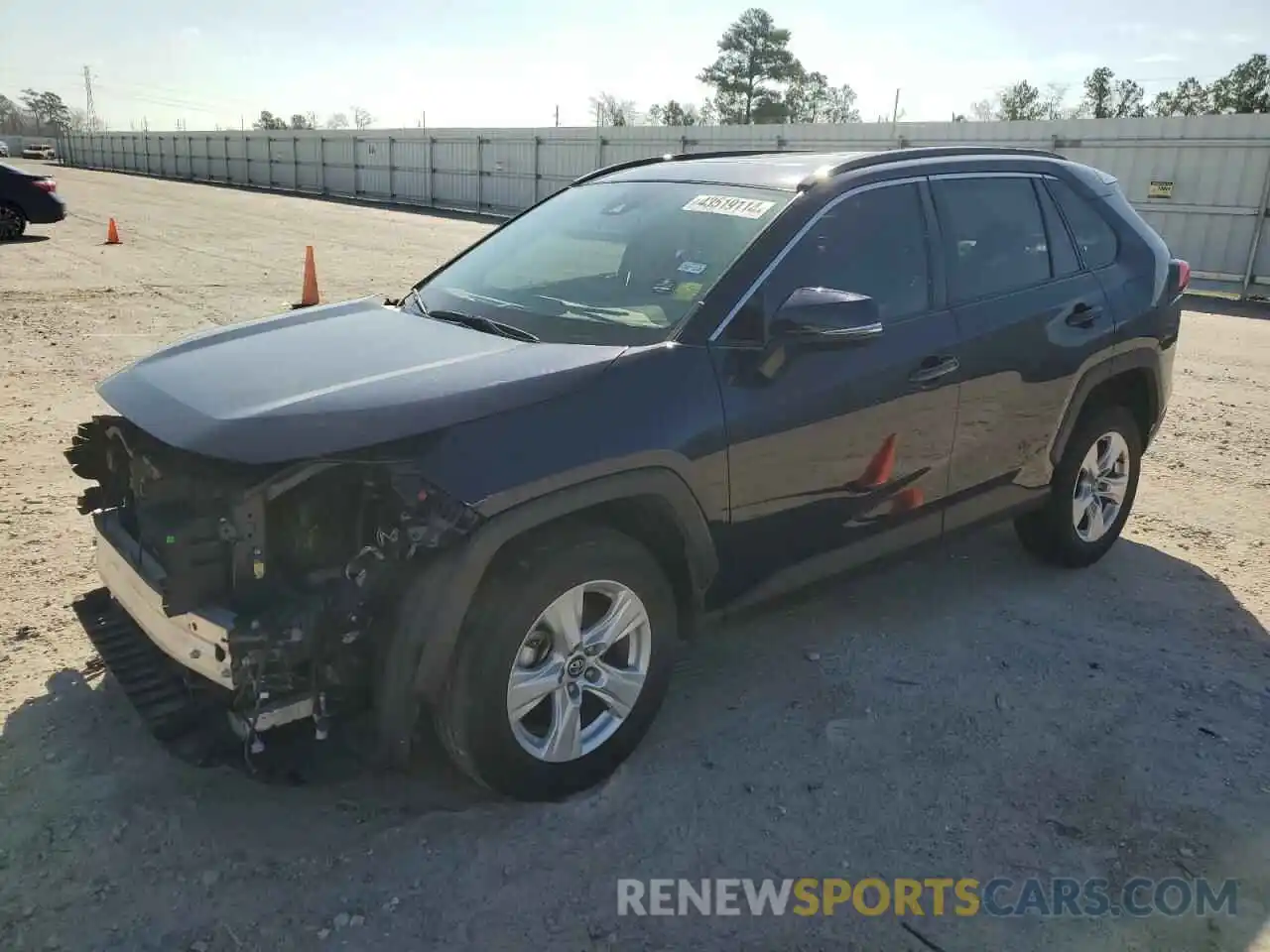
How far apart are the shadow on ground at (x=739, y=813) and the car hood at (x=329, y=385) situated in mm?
851

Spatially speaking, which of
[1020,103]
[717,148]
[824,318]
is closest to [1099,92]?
[1020,103]

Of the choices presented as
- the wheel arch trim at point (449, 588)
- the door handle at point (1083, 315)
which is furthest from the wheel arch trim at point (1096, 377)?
the wheel arch trim at point (449, 588)

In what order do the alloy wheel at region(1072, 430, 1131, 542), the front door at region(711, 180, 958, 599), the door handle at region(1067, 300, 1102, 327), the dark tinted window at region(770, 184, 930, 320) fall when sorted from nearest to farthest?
the front door at region(711, 180, 958, 599) < the dark tinted window at region(770, 184, 930, 320) < the door handle at region(1067, 300, 1102, 327) < the alloy wheel at region(1072, 430, 1131, 542)

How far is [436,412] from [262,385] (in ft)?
1.95

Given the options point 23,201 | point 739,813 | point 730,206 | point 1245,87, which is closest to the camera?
point 739,813

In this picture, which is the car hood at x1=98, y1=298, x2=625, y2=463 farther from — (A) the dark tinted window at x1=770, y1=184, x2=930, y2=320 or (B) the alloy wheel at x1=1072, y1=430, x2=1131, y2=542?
(B) the alloy wheel at x1=1072, y1=430, x2=1131, y2=542

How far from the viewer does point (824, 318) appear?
312 cm

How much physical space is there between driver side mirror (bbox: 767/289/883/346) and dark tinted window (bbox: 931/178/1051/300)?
0.94 m

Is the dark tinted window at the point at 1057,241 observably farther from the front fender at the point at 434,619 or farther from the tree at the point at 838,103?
the tree at the point at 838,103

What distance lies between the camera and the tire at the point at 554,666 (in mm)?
2740

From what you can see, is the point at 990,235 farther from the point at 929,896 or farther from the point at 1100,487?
the point at 929,896

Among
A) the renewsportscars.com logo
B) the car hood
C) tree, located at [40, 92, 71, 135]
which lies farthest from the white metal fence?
tree, located at [40, 92, 71, 135]

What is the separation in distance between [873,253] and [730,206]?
1.84ft

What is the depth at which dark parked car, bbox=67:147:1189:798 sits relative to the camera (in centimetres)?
262
